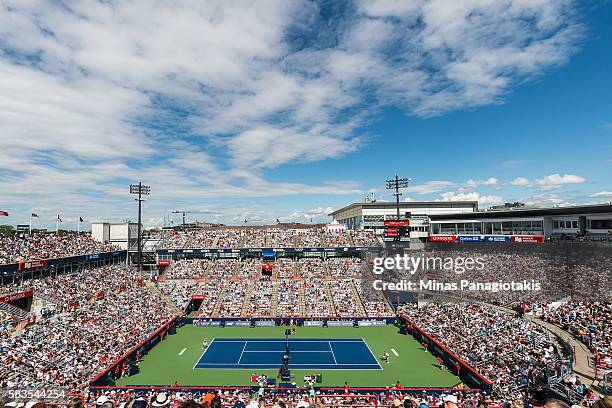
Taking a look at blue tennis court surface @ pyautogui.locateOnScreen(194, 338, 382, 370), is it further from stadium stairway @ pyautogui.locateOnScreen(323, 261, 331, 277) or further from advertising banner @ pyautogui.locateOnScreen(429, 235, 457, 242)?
advertising banner @ pyautogui.locateOnScreen(429, 235, 457, 242)

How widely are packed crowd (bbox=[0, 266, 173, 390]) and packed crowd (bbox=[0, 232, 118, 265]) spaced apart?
113 inches

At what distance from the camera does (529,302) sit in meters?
35.8

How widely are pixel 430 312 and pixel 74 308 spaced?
35.3m

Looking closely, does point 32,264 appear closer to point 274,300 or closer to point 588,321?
point 274,300

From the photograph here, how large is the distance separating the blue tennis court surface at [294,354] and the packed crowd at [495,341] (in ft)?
22.3

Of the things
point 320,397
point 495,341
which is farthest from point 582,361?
point 320,397

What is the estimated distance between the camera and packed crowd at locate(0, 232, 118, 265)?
38622mm

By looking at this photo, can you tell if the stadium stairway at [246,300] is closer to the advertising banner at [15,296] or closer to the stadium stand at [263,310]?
the stadium stand at [263,310]

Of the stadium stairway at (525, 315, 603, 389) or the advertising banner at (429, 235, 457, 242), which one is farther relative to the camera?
the advertising banner at (429, 235, 457, 242)

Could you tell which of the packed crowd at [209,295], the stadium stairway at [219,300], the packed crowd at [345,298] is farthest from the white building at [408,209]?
the packed crowd at [209,295]

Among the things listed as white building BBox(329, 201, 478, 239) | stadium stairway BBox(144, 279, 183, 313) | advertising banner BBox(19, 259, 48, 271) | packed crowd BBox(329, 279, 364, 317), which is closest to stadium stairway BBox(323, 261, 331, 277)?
packed crowd BBox(329, 279, 364, 317)

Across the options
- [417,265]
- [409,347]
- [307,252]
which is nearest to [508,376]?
[409,347]

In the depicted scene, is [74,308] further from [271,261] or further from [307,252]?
[307,252]

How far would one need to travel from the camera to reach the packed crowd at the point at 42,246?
3862 centimetres
